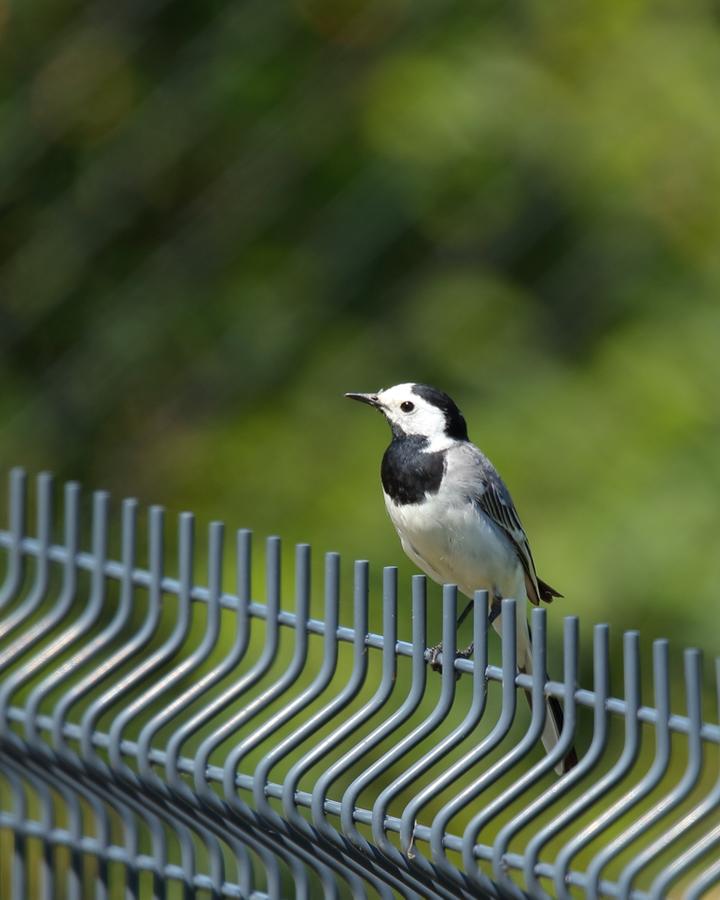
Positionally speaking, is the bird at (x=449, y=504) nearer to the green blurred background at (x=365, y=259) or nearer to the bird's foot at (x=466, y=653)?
the bird's foot at (x=466, y=653)

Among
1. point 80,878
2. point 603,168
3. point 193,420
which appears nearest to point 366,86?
point 603,168

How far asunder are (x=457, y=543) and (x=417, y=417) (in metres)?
0.43

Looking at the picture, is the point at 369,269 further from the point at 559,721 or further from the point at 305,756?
the point at 305,756

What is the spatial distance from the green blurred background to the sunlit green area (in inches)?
0.5

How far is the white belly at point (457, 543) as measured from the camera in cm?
437

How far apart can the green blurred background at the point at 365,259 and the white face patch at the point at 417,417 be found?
1.48m

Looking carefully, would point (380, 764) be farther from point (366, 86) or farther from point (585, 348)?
point (366, 86)

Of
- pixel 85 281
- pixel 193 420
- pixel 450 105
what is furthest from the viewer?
pixel 85 281

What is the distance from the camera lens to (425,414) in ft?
15.0

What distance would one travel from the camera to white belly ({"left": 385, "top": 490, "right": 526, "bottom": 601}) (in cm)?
437

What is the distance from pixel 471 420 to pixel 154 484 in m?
1.53

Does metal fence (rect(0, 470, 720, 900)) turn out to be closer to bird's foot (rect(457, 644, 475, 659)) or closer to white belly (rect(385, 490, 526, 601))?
bird's foot (rect(457, 644, 475, 659))

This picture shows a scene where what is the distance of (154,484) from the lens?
22.9 ft

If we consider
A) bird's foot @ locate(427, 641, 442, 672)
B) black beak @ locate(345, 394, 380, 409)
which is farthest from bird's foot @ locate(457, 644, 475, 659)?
black beak @ locate(345, 394, 380, 409)
